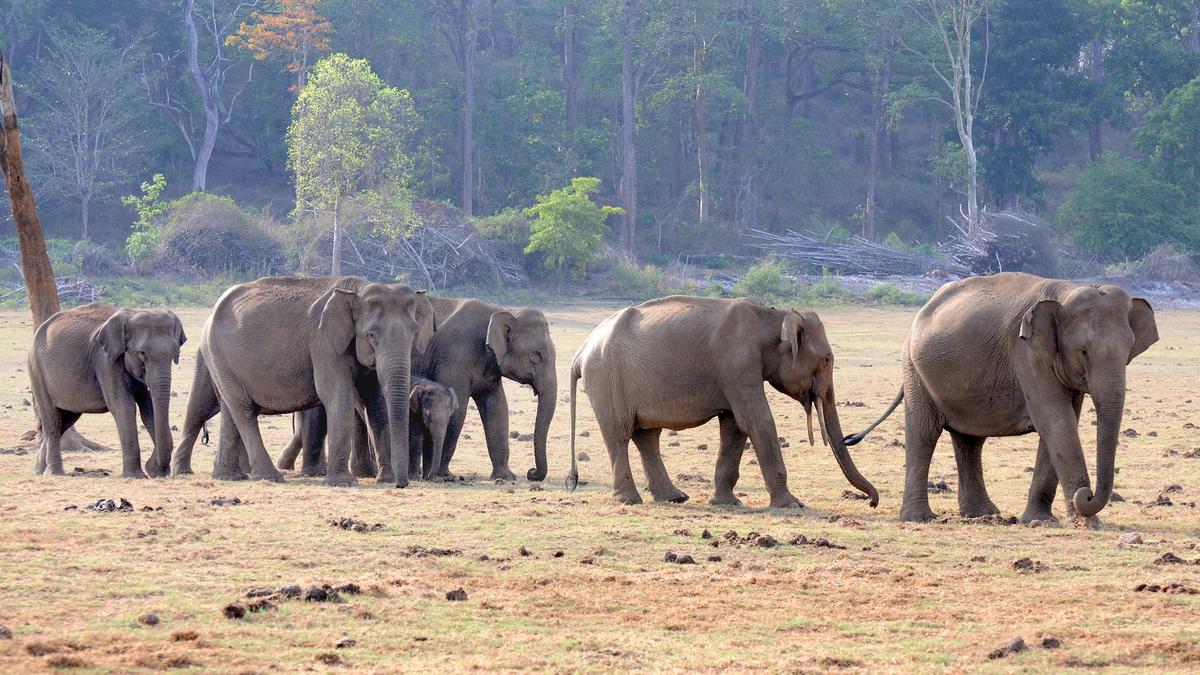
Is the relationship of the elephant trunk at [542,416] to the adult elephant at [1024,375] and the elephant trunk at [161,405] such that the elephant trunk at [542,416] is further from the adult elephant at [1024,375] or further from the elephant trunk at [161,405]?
the adult elephant at [1024,375]

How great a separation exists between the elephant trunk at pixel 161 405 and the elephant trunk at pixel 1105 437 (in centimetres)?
856

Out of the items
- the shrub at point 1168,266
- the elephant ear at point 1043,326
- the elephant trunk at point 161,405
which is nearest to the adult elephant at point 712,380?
the elephant ear at point 1043,326

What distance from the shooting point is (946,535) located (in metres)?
11.4

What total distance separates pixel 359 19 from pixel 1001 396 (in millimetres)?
51401

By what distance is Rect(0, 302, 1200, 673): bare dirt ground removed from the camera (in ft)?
25.1

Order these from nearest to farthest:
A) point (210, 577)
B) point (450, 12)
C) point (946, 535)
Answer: point (210, 577)
point (946, 535)
point (450, 12)

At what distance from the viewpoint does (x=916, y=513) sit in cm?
1239

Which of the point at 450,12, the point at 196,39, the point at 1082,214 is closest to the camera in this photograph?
the point at 1082,214

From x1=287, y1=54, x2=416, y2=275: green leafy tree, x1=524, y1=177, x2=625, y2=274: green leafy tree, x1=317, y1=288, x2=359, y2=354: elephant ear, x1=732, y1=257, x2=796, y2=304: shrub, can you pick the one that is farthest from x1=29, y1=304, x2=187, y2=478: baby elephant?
x1=732, y1=257, x2=796, y2=304: shrub

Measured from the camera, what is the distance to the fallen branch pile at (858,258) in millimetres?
49375

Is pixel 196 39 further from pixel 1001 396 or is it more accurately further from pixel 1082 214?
pixel 1001 396

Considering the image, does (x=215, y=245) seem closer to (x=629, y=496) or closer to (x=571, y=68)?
(x=571, y=68)

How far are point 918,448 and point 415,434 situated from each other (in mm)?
5365

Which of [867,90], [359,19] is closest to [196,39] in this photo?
[359,19]
